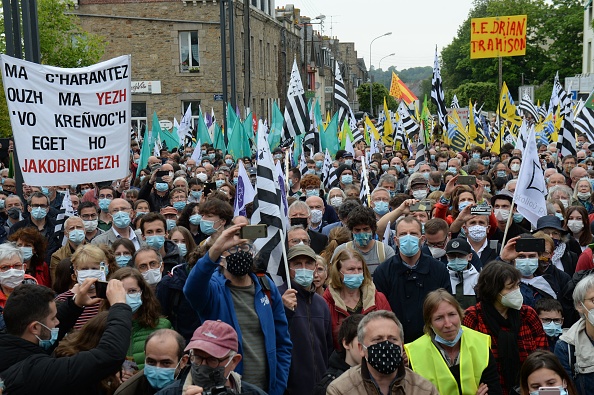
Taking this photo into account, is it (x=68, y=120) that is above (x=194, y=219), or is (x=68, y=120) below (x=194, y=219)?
above

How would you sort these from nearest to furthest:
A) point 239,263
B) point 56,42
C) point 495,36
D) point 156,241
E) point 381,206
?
point 239,263 < point 156,241 < point 381,206 < point 56,42 < point 495,36

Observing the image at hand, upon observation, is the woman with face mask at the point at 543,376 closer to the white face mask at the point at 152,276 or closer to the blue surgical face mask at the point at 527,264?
the blue surgical face mask at the point at 527,264

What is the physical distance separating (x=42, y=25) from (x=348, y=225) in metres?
26.4

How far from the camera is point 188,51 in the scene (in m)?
44.4

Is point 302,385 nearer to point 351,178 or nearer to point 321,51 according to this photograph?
point 351,178

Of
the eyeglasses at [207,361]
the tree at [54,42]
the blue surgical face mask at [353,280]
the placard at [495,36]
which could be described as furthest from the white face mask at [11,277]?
the placard at [495,36]

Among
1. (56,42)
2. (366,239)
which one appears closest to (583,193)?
(366,239)

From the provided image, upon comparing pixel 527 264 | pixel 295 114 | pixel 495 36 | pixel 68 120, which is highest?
pixel 495 36

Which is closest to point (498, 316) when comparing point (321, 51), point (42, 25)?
point (42, 25)

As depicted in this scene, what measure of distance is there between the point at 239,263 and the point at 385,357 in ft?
4.18

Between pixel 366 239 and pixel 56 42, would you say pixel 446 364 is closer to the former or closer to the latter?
pixel 366 239

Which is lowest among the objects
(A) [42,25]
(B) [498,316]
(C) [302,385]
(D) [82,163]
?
(C) [302,385]

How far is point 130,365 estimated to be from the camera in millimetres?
5539

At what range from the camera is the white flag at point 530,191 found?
29.2 feet
